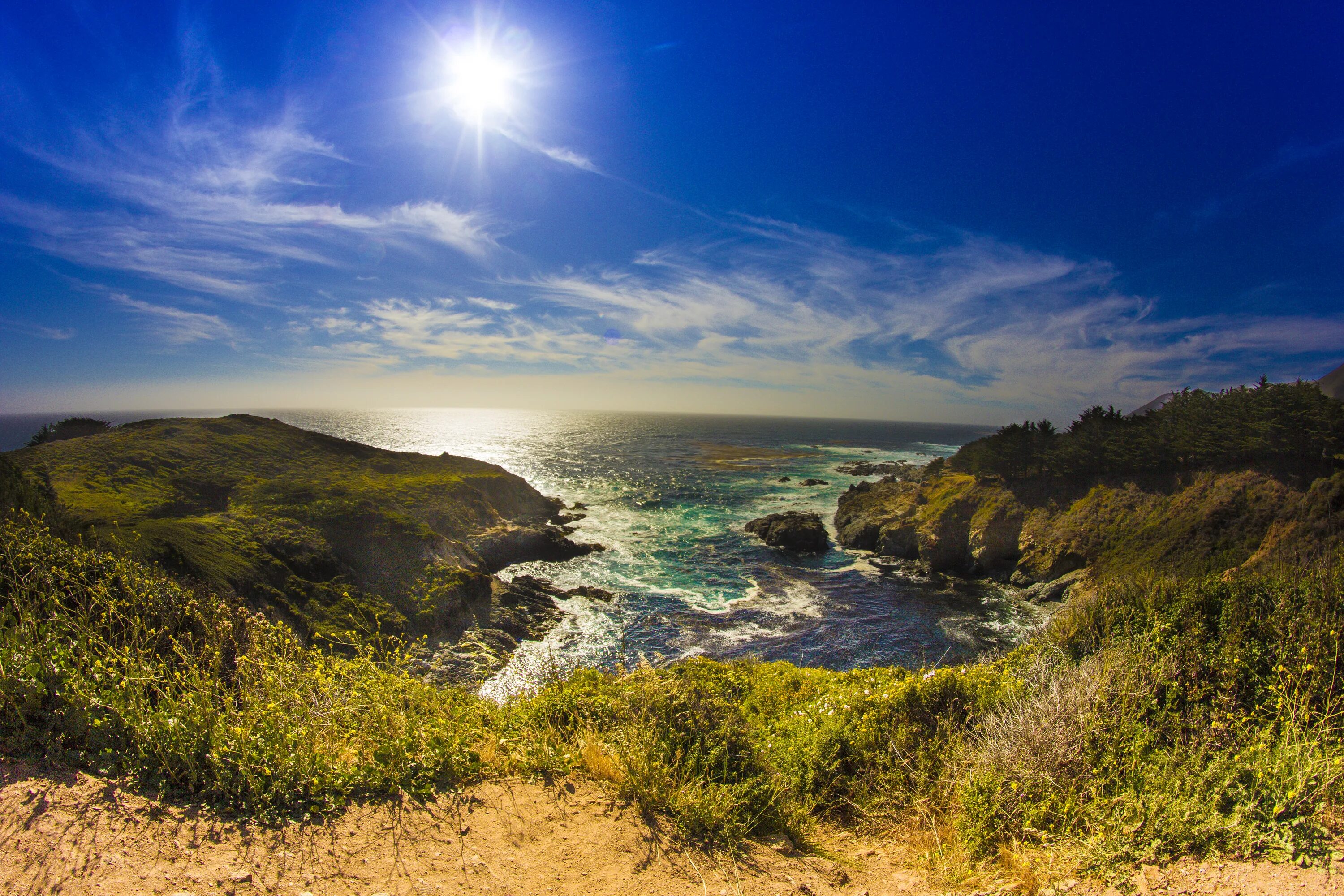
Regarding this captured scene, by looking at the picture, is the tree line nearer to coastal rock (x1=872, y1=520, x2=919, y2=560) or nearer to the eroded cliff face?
the eroded cliff face

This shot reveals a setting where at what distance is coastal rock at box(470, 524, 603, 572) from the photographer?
1199 inches

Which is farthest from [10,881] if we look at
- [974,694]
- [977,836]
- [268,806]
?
[974,694]

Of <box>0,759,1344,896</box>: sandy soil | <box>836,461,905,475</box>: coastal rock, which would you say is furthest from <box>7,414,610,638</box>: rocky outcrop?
<box>836,461,905,475</box>: coastal rock

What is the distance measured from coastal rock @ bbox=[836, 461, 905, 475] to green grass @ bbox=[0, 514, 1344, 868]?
6894 centimetres

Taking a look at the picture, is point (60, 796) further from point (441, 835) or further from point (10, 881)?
point (441, 835)

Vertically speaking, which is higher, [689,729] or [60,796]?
[60,796]

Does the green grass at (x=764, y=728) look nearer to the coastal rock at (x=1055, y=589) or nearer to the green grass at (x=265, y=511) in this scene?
the green grass at (x=265, y=511)

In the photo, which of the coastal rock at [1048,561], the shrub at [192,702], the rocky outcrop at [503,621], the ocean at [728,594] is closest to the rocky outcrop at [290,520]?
the rocky outcrop at [503,621]

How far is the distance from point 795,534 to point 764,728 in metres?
30.8

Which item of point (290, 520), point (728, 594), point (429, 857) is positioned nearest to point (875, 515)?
point (728, 594)

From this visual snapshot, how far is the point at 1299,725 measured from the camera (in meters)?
5.26

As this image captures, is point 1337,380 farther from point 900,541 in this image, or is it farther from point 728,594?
point 728,594

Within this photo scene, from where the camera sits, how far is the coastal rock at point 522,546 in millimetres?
30467

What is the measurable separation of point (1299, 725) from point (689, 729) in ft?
21.1
